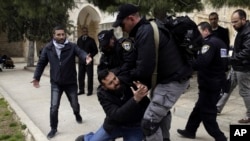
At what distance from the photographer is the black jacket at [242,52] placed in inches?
200

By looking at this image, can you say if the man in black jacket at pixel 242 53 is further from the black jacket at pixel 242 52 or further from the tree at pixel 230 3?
the tree at pixel 230 3

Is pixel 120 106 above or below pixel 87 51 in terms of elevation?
above

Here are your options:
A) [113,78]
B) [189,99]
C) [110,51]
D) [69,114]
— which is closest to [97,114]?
[69,114]

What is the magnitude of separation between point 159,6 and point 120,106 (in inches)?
172

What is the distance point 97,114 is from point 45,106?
1642mm

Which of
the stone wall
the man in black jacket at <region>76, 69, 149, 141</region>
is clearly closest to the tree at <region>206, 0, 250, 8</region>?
the man in black jacket at <region>76, 69, 149, 141</region>

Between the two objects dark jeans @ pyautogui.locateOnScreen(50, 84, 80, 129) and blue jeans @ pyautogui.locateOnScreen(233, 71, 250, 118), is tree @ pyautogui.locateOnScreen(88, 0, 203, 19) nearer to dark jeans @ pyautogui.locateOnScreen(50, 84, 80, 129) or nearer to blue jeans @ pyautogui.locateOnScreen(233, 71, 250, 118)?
dark jeans @ pyautogui.locateOnScreen(50, 84, 80, 129)

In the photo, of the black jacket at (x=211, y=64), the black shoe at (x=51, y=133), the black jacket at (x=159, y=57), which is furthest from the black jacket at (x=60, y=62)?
the black jacket at (x=159, y=57)

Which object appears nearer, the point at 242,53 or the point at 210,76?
the point at 210,76

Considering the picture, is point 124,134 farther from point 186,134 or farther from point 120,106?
point 186,134

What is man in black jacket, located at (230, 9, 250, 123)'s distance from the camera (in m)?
5.11

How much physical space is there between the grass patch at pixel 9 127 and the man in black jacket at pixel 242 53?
131 inches

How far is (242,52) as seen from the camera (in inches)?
200

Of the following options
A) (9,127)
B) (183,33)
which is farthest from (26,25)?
(183,33)
